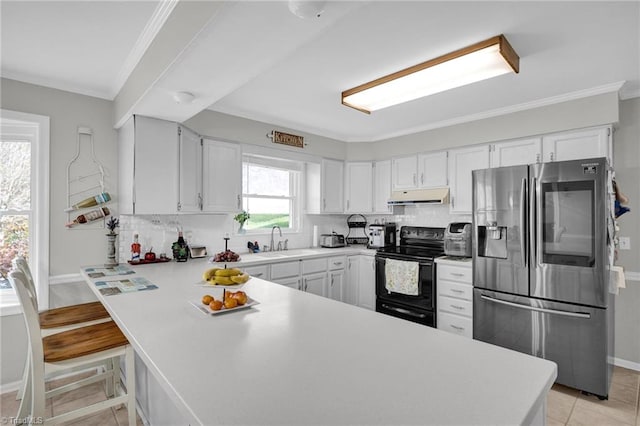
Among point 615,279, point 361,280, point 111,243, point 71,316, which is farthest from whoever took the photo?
point 361,280

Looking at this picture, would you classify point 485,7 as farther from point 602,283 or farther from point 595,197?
point 602,283

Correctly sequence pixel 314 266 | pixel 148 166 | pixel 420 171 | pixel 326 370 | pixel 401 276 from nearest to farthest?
1. pixel 326 370
2. pixel 148 166
3. pixel 401 276
4. pixel 314 266
5. pixel 420 171

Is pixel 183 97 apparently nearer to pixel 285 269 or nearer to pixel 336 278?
pixel 285 269

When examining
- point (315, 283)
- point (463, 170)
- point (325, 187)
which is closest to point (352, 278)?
point (315, 283)

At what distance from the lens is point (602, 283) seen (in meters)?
2.39

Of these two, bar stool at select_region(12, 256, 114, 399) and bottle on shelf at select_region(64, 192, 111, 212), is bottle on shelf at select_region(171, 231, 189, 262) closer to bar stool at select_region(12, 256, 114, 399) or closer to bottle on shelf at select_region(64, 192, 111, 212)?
bottle on shelf at select_region(64, 192, 111, 212)

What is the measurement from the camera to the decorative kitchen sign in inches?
152

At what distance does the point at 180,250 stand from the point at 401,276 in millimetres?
2370

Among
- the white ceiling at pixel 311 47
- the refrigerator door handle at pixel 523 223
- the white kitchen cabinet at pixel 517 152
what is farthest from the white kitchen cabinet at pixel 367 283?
the white ceiling at pixel 311 47

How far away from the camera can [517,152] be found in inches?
132

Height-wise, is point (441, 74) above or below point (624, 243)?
above

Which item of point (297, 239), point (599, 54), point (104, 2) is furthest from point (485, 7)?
point (297, 239)

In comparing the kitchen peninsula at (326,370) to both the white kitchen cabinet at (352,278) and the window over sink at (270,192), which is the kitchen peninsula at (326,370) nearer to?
the window over sink at (270,192)

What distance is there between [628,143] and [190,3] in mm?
3759
